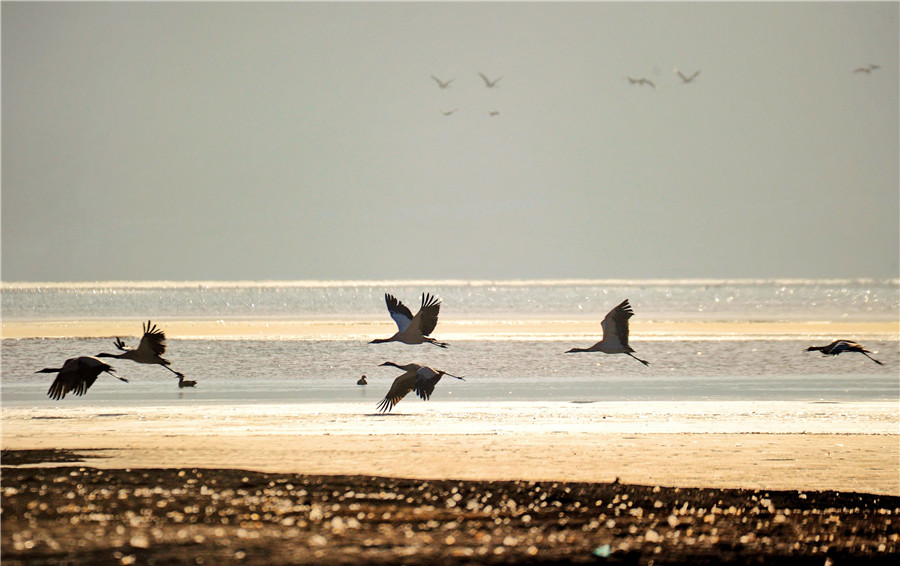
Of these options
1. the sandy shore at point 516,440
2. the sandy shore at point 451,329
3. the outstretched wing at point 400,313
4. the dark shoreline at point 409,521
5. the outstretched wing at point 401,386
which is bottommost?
the dark shoreline at point 409,521

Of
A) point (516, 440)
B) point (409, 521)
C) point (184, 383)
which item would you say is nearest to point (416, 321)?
point (516, 440)

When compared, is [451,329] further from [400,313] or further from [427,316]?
[427,316]

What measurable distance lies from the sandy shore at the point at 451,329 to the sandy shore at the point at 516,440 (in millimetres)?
17657

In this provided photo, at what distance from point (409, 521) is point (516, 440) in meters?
5.40

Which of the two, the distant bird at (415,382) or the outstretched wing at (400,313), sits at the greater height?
the outstretched wing at (400,313)

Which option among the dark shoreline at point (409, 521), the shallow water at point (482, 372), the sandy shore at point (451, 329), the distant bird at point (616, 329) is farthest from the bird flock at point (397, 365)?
the sandy shore at point (451, 329)

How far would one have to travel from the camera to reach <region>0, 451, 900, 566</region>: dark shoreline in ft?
32.2

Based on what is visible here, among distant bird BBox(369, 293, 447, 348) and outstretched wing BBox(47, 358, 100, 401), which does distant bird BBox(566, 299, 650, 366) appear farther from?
outstretched wing BBox(47, 358, 100, 401)

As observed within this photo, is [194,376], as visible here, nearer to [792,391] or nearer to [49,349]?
[49,349]

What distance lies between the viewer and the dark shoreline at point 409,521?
9.82 metres

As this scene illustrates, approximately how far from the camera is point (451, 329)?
42.8 meters

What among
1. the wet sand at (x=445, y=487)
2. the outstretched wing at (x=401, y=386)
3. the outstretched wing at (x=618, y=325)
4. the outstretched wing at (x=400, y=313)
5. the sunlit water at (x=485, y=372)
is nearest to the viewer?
the wet sand at (x=445, y=487)

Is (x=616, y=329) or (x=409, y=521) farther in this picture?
(x=616, y=329)

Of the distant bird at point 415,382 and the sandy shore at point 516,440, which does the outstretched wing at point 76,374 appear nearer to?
the sandy shore at point 516,440
